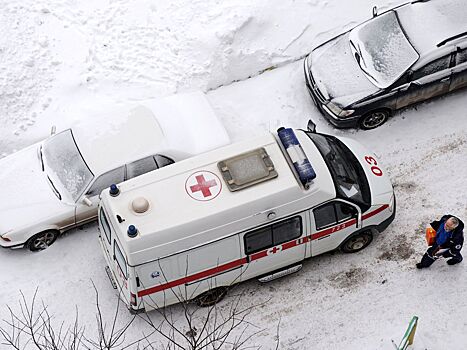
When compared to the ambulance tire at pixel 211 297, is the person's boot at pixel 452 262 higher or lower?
lower

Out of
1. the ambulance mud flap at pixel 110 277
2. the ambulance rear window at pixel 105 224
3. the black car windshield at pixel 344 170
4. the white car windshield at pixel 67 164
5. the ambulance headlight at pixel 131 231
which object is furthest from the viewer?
the white car windshield at pixel 67 164

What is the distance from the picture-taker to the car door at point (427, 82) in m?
12.2

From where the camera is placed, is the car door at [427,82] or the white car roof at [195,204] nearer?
the white car roof at [195,204]

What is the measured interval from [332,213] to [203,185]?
2.10 m

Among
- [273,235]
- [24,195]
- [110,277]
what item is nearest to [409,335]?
[273,235]

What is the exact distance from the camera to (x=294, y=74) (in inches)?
531

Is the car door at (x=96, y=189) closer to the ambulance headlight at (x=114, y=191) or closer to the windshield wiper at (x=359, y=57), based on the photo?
the ambulance headlight at (x=114, y=191)

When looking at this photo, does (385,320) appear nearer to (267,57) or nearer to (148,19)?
(267,57)

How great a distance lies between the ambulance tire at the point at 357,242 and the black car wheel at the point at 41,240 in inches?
196

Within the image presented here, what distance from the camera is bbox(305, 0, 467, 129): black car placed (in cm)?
1216

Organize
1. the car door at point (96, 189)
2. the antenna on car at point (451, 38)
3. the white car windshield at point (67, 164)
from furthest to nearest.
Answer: the antenna on car at point (451, 38)
the white car windshield at point (67, 164)
the car door at point (96, 189)

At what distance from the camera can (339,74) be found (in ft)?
41.2

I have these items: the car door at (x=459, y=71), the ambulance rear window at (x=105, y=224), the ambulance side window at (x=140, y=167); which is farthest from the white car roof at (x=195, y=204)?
the car door at (x=459, y=71)

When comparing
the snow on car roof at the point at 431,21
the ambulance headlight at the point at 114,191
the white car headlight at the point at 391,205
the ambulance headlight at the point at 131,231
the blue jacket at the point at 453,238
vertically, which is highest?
the snow on car roof at the point at 431,21
